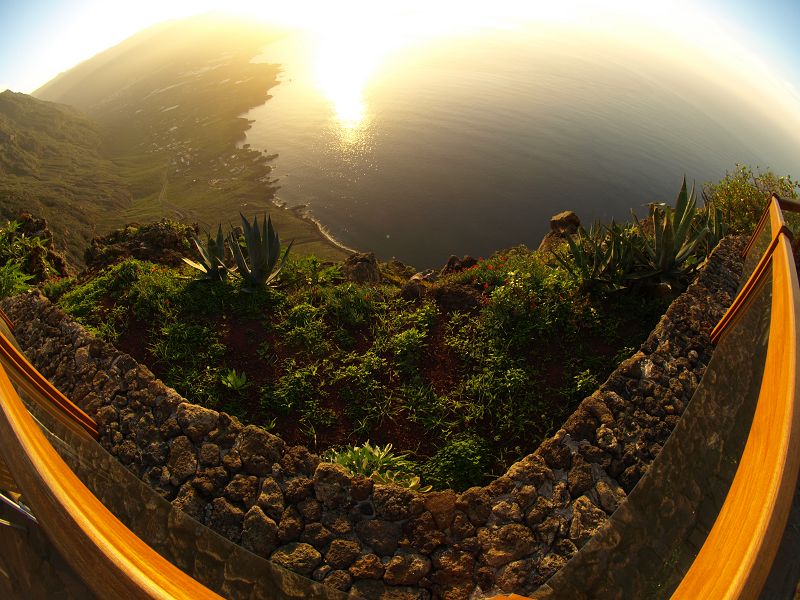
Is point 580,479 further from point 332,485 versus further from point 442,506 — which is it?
point 332,485

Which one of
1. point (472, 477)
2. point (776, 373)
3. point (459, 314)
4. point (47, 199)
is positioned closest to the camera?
point (776, 373)

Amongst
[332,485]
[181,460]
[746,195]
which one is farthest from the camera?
[746,195]

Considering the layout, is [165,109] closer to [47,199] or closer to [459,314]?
[47,199]

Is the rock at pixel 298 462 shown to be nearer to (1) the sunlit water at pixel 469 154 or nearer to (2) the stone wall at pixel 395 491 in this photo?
(2) the stone wall at pixel 395 491

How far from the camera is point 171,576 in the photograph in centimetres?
95

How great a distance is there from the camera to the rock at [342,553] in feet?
8.07

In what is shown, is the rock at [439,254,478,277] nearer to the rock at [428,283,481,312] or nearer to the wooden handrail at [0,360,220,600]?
the rock at [428,283,481,312]

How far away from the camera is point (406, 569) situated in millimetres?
2430

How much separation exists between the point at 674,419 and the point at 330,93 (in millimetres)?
60731

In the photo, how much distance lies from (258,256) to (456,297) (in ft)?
8.79

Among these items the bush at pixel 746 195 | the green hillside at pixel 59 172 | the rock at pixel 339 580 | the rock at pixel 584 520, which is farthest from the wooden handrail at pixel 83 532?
the green hillside at pixel 59 172

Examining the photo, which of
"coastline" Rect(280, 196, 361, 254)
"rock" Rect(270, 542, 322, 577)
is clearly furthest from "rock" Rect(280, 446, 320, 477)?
"coastline" Rect(280, 196, 361, 254)

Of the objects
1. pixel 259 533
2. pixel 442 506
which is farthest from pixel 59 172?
pixel 442 506

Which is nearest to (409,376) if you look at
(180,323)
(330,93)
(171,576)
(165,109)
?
(180,323)
